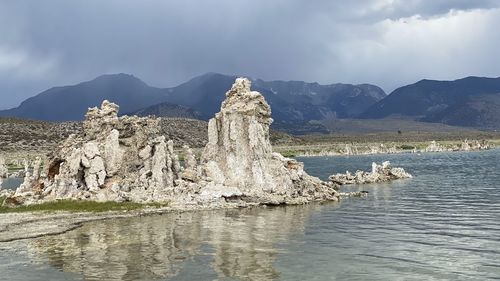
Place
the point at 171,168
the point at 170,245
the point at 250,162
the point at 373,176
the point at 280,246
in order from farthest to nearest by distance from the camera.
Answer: the point at 373,176
the point at 171,168
the point at 250,162
the point at 170,245
the point at 280,246

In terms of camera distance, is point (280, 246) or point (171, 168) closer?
point (280, 246)

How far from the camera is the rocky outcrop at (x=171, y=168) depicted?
2717 inches

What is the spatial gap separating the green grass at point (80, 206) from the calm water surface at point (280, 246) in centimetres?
512

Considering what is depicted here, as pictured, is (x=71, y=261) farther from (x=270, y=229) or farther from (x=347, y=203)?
(x=347, y=203)

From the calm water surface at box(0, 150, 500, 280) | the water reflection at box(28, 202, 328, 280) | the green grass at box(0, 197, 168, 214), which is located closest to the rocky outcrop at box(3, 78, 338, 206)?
the green grass at box(0, 197, 168, 214)

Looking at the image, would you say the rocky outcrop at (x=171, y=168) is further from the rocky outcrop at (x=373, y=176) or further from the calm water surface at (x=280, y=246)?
the rocky outcrop at (x=373, y=176)

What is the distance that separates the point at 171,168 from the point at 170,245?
31738mm

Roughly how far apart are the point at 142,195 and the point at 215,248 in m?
28.5

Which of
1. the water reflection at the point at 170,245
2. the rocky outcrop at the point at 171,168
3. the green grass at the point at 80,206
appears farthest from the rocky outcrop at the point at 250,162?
the water reflection at the point at 170,245

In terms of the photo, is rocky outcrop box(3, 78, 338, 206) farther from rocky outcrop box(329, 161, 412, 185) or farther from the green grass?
rocky outcrop box(329, 161, 412, 185)

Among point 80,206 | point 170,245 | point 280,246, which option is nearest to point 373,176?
point 80,206

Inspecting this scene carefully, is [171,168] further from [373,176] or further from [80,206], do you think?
[373,176]

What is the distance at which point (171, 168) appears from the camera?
74.6m

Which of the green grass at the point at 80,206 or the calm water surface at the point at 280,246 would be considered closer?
the calm water surface at the point at 280,246
